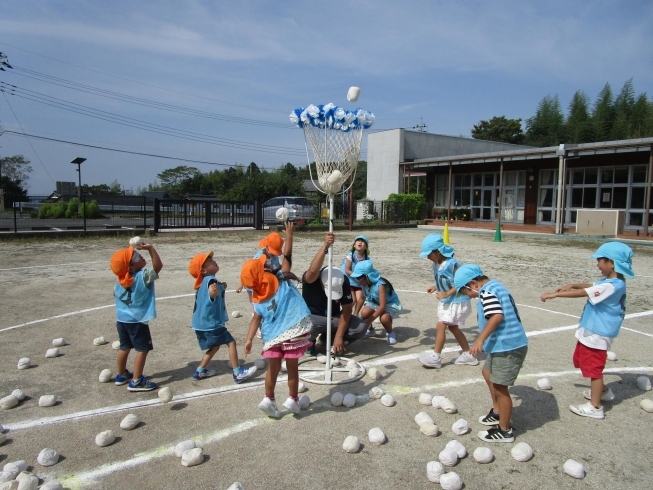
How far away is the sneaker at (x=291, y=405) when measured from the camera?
4.13m

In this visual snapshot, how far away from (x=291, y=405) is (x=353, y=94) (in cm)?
312

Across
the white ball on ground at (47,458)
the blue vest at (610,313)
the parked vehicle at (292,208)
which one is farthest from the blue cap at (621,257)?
the parked vehicle at (292,208)

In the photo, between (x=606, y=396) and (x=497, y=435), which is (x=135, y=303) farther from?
(x=606, y=396)

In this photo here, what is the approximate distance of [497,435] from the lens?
145 inches

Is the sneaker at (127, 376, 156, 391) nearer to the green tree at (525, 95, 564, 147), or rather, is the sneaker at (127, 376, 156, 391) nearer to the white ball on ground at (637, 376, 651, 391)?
the white ball on ground at (637, 376, 651, 391)

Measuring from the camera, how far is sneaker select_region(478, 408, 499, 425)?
13.0 feet

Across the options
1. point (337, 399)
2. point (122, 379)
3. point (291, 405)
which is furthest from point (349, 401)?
point (122, 379)

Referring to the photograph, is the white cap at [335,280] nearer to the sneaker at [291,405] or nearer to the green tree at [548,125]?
the sneaker at [291,405]

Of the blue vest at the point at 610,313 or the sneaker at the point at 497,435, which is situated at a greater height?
the blue vest at the point at 610,313

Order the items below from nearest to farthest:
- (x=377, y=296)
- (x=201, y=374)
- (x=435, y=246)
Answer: (x=201, y=374) < (x=435, y=246) < (x=377, y=296)

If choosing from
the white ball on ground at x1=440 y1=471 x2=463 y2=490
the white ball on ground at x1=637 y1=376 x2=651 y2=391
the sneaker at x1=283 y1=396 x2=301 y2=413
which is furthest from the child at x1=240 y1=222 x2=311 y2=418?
the white ball on ground at x1=637 y1=376 x2=651 y2=391

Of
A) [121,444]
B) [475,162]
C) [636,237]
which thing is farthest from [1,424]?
[475,162]

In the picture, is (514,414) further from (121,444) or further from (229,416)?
(121,444)

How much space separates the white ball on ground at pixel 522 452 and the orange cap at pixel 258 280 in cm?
223
